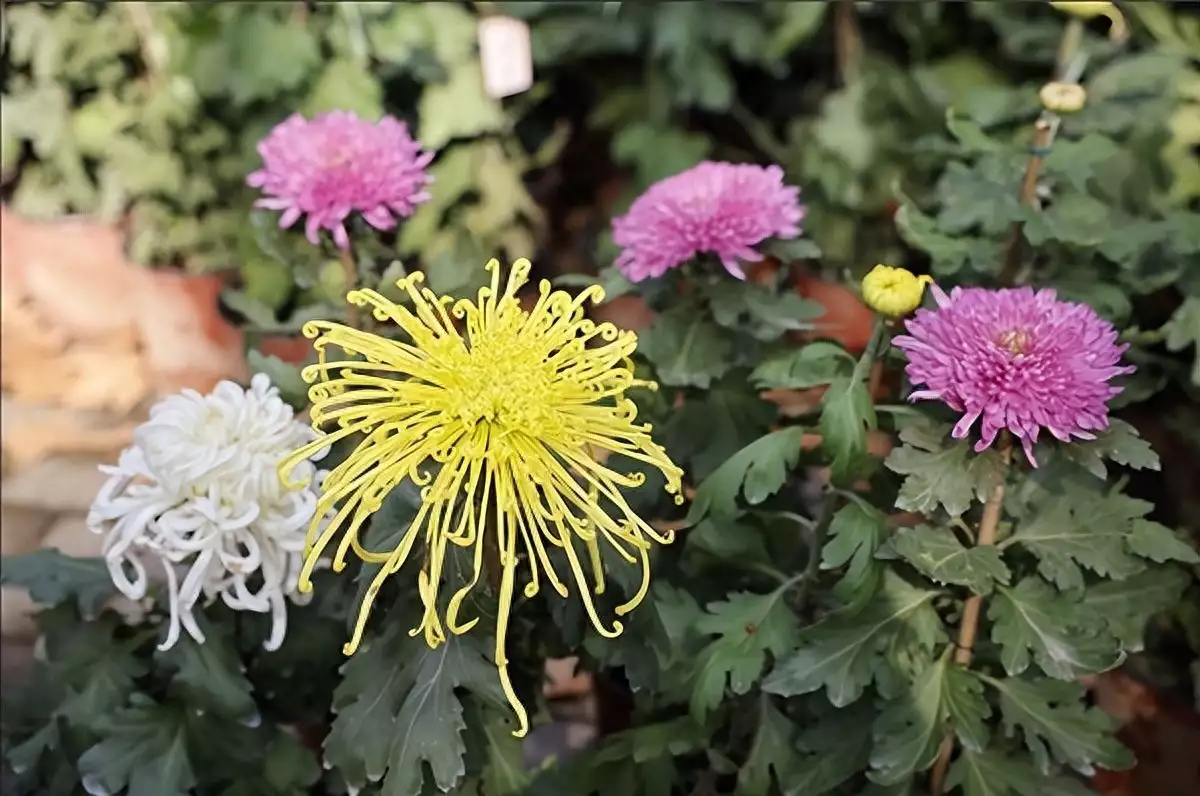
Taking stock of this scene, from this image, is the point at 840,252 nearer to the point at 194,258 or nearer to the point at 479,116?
the point at 479,116

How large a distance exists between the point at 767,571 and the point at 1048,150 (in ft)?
1.32

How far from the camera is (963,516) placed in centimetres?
80

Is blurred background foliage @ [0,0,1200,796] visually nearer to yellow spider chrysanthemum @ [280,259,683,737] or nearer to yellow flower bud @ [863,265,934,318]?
yellow flower bud @ [863,265,934,318]

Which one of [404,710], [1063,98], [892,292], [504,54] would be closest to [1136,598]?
[892,292]

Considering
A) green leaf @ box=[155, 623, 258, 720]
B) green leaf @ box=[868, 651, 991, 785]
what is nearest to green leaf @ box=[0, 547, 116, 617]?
green leaf @ box=[155, 623, 258, 720]

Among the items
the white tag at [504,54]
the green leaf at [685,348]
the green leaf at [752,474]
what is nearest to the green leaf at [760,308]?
the green leaf at [685,348]

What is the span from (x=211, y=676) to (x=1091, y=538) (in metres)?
0.59

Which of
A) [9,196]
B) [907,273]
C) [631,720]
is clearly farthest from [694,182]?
[9,196]

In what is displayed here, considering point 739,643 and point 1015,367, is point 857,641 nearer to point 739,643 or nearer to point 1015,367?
point 739,643

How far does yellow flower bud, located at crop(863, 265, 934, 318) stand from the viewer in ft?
2.38

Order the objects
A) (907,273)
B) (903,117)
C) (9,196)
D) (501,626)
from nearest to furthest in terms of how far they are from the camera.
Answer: (501,626)
(907,273)
(903,117)
(9,196)

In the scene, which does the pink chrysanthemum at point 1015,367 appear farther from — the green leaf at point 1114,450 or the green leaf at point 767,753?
the green leaf at point 767,753

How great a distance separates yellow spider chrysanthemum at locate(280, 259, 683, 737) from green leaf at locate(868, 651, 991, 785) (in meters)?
0.21

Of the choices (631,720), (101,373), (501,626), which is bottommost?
(101,373)
